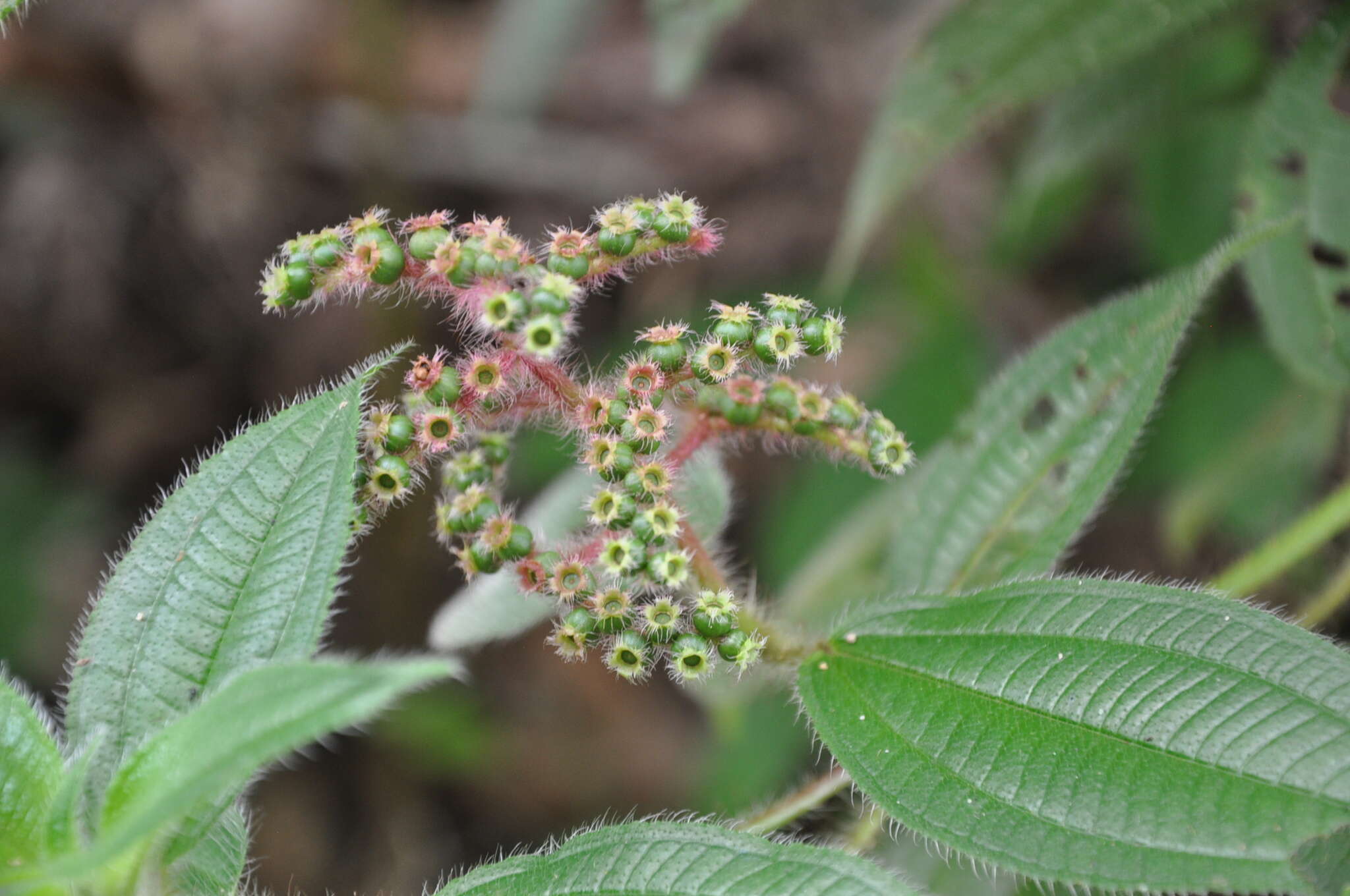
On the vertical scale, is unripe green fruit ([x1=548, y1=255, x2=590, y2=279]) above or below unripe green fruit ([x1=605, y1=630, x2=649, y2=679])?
above

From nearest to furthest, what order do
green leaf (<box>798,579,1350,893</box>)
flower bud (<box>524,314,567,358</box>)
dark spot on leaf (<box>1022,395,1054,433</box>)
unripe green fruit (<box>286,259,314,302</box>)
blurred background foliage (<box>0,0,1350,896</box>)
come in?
green leaf (<box>798,579,1350,893</box>) → flower bud (<box>524,314,567,358</box>) → unripe green fruit (<box>286,259,314,302</box>) → dark spot on leaf (<box>1022,395,1054,433</box>) → blurred background foliage (<box>0,0,1350,896</box>)

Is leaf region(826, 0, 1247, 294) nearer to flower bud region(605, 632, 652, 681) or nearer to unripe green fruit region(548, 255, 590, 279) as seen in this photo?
unripe green fruit region(548, 255, 590, 279)

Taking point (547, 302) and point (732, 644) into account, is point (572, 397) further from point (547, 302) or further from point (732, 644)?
point (732, 644)

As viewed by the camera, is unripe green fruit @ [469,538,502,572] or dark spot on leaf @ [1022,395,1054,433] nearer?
unripe green fruit @ [469,538,502,572]

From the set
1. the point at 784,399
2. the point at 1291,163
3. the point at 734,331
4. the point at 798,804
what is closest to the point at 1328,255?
the point at 1291,163

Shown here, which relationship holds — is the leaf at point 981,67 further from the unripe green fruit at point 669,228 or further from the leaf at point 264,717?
the leaf at point 264,717

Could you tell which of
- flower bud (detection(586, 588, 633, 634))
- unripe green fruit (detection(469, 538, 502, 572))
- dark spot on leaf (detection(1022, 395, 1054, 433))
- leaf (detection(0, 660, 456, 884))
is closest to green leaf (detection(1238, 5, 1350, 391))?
dark spot on leaf (detection(1022, 395, 1054, 433))

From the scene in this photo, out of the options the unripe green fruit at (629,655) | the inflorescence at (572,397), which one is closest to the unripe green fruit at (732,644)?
the inflorescence at (572,397)
